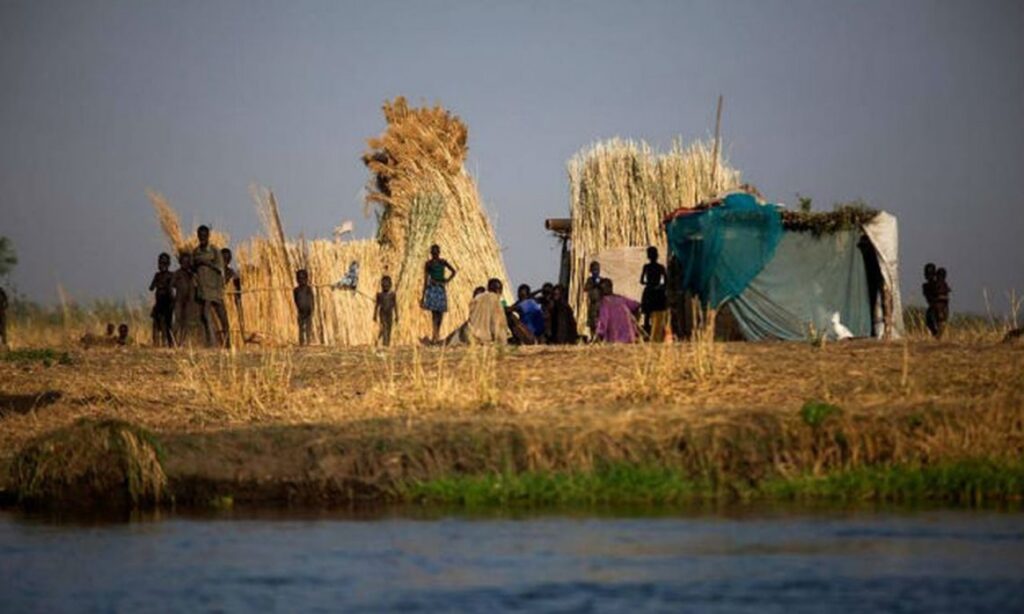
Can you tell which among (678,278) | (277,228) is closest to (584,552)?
(678,278)

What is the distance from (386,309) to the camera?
84.8ft

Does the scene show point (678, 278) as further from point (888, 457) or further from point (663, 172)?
point (888, 457)

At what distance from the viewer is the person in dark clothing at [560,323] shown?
22250 millimetres

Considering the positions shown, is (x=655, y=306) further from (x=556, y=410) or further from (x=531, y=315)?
(x=556, y=410)

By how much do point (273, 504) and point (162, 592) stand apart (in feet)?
9.19

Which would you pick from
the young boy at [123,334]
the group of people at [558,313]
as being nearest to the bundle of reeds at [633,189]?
the group of people at [558,313]

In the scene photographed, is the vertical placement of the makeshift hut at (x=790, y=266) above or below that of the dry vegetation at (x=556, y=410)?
above

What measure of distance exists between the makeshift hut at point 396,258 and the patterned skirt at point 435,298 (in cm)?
135

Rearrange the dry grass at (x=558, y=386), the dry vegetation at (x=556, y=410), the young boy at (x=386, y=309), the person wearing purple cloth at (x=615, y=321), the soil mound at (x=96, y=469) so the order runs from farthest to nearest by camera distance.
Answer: the young boy at (x=386, y=309) → the person wearing purple cloth at (x=615, y=321) → the dry grass at (x=558, y=386) → the soil mound at (x=96, y=469) → the dry vegetation at (x=556, y=410)

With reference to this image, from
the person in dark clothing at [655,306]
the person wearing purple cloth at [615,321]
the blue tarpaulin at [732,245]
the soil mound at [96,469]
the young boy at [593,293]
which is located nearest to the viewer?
the soil mound at [96,469]

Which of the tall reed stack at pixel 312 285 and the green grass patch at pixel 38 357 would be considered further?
the tall reed stack at pixel 312 285

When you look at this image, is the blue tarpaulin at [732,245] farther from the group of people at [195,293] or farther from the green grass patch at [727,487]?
the green grass patch at [727,487]

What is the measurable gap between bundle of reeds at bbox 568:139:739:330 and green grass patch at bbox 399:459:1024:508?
12.6m

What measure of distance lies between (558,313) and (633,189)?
350 centimetres
